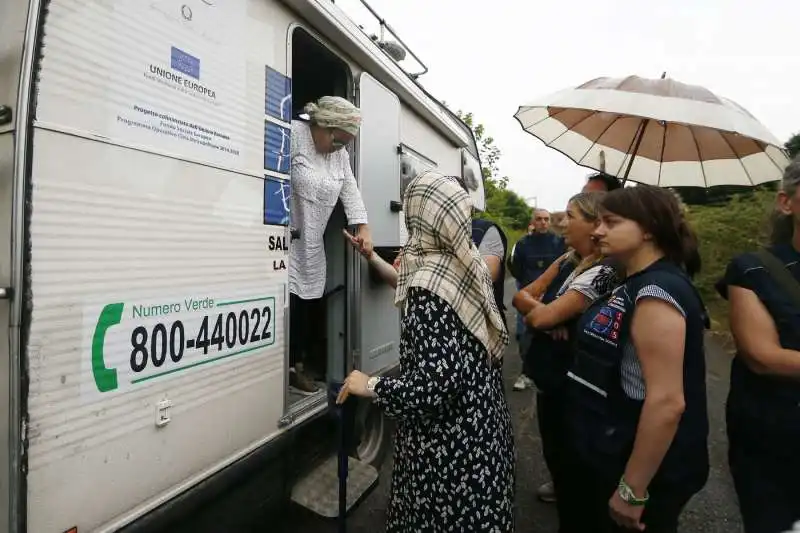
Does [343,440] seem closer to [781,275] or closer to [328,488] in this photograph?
[328,488]

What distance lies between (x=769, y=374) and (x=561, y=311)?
29.5 inches

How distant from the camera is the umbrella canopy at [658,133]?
2277 millimetres

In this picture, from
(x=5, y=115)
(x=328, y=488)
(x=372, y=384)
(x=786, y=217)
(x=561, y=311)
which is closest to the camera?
(x=5, y=115)

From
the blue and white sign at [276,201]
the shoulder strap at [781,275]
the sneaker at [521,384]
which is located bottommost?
the sneaker at [521,384]

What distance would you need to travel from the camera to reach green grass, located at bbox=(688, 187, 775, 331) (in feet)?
26.7

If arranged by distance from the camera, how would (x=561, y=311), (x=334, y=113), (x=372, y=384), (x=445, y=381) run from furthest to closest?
(x=334, y=113)
(x=561, y=311)
(x=372, y=384)
(x=445, y=381)

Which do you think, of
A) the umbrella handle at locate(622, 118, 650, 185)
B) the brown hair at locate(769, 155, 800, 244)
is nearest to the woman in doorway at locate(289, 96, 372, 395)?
the umbrella handle at locate(622, 118, 650, 185)

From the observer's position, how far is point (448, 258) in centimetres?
167

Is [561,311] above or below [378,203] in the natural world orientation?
below

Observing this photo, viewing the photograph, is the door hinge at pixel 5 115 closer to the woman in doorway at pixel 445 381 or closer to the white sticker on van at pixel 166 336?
the white sticker on van at pixel 166 336

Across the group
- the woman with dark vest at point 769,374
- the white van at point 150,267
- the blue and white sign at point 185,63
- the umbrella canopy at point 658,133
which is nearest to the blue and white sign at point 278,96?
the white van at point 150,267

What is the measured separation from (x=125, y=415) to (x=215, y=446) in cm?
46

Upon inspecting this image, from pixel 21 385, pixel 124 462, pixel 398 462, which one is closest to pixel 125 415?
pixel 124 462

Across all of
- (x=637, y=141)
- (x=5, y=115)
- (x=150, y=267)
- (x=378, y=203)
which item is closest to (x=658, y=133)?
(x=637, y=141)
